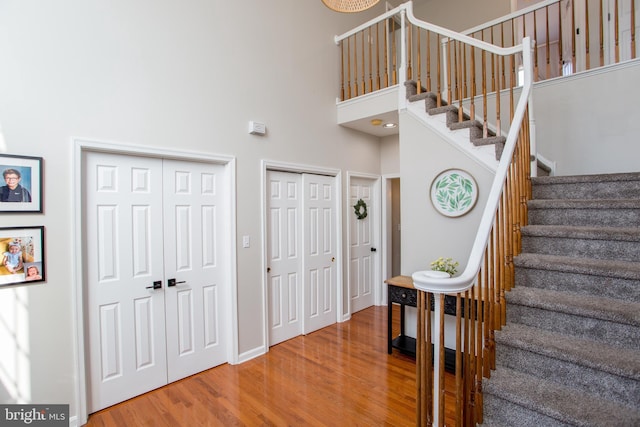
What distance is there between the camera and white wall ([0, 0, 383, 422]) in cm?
208

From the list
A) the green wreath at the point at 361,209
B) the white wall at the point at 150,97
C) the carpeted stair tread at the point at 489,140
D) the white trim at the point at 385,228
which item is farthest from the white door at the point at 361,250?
the carpeted stair tread at the point at 489,140

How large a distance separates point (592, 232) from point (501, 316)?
2.67 ft

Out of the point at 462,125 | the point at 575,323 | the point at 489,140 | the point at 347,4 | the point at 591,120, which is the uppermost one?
the point at 347,4

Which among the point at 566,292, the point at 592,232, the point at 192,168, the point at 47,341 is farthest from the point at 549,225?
the point at 47,341

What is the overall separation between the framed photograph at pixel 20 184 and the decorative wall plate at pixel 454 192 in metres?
3.21

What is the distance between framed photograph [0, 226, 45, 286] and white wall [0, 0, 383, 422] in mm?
49

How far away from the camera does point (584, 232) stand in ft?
6.52

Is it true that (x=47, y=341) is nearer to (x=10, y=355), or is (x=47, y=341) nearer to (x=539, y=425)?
(x=10, y=355)

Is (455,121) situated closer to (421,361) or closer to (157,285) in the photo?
(421,361)

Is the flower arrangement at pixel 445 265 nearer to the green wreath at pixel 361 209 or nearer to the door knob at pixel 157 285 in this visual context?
the green wreath at pixel 361 209

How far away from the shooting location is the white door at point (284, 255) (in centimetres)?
352

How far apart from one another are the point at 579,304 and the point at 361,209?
3.03 meters

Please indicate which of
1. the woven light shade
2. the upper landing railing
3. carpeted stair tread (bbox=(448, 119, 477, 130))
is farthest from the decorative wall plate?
the woven light shade

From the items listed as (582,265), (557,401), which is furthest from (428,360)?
(582,265)
